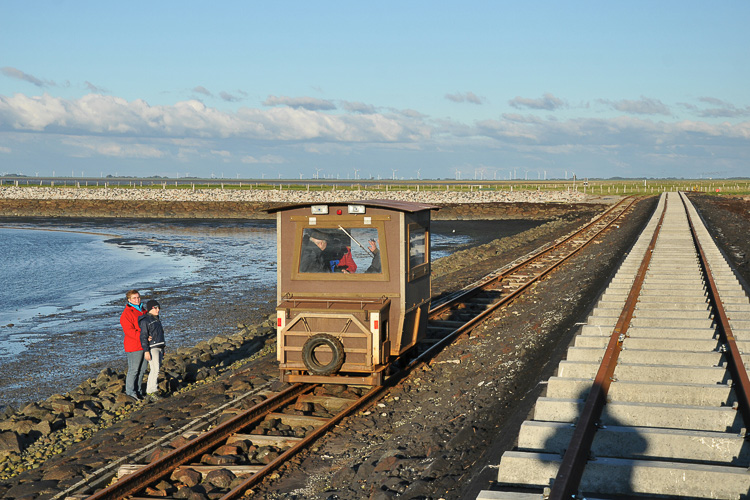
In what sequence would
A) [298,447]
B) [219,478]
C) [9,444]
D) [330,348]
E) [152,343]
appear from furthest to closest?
[152,343], [330,348], [9,444], [298,447], [219,478]

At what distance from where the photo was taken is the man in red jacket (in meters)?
11.5

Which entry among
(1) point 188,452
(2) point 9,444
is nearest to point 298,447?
(1) point 188,452

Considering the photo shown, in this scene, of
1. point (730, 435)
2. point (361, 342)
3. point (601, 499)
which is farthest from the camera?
point (361, 342)

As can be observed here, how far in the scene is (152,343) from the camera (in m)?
11.8

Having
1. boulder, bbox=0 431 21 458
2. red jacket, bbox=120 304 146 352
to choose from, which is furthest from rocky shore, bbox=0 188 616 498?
red jacket, bbox=120 304 146 352

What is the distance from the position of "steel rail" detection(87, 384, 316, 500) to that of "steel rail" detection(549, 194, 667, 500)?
422 centimetres

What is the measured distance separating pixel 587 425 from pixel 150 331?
7900 mm

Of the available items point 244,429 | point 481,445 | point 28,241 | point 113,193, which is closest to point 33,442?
point 244,429

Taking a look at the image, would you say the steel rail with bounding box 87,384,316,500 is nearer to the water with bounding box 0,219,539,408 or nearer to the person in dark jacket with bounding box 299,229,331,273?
the person in dark jacket with bounding box 299,229,331,273

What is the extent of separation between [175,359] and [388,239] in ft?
22.4

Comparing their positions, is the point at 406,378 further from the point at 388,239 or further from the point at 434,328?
the point at 434,328

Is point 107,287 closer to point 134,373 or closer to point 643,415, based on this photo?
point 134,373

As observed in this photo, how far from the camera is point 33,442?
997 cm

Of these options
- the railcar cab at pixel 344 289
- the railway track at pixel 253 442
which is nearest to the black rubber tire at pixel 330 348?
the railcar cab at pixel 344 289
